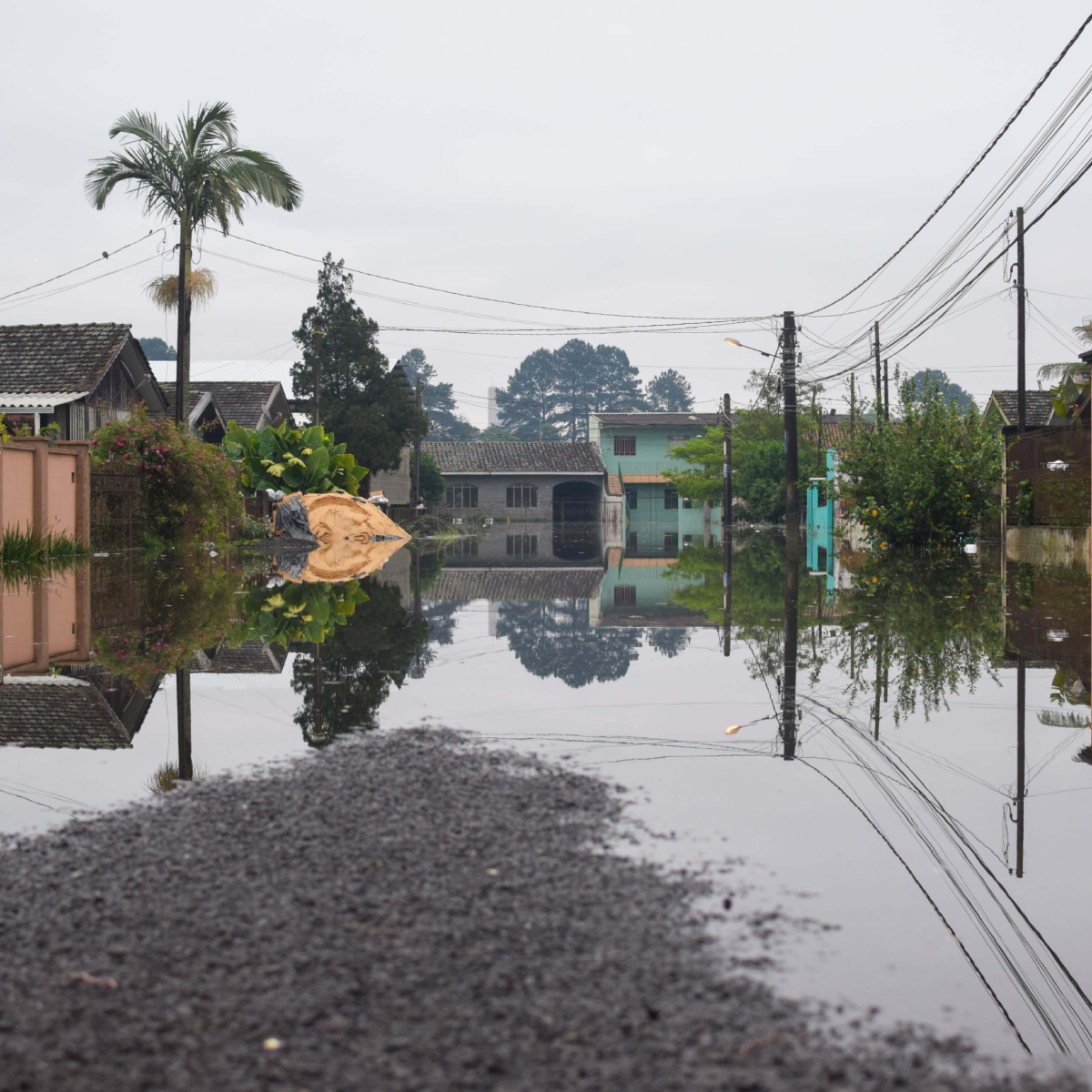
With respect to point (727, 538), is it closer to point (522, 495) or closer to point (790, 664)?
point (790, 664)

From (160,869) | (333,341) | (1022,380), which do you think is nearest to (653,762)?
(160,869)

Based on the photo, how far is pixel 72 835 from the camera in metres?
5.10

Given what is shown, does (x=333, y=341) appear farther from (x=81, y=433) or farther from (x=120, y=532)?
(x=120, y=532)

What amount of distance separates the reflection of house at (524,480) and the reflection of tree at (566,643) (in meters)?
64.3

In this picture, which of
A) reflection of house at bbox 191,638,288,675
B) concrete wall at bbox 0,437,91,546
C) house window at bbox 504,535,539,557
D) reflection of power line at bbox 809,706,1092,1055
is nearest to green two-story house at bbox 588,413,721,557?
house window at bbox 504,535,539,557

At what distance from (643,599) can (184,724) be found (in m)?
11.9

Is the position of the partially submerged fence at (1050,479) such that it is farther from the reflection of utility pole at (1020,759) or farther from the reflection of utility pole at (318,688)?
the reflection of utility pole at (318,688)

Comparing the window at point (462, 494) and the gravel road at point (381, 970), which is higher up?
the window at point (462, 494)

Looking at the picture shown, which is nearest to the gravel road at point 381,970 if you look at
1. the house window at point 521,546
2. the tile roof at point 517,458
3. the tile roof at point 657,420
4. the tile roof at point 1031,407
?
the house window at point 521,546

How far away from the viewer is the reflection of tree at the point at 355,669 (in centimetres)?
800

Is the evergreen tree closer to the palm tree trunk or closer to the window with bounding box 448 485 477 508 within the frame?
the window with bounding box 448 485 477 508

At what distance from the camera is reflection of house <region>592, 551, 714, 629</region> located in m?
15.3

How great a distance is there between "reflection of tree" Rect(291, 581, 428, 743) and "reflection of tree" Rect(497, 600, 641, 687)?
41.3 inches

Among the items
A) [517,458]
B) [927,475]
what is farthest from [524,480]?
[927,475]
